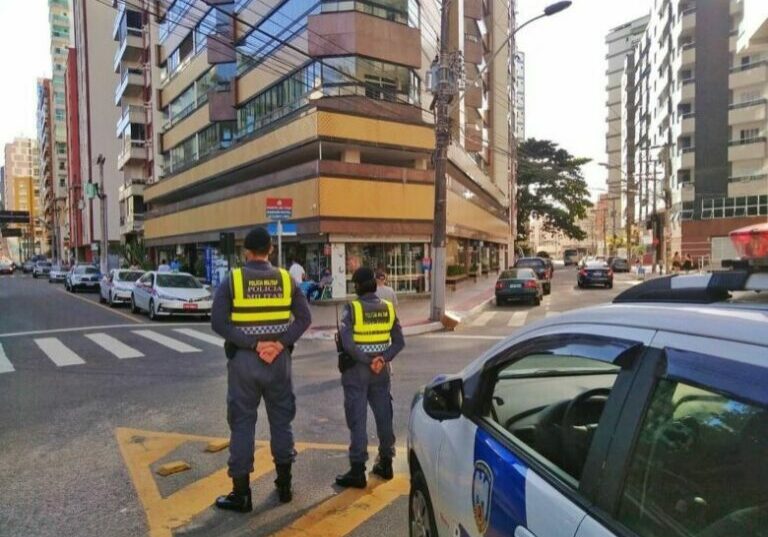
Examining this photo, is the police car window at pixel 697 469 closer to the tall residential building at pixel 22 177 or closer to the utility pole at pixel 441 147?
the utility pole at pixel 441 147

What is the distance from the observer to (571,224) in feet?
210

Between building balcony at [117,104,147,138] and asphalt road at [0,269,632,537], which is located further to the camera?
building balcony at [117,104,147,138]

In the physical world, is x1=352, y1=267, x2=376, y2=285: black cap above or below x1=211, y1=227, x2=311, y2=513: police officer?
above

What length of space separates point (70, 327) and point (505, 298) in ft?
47.7

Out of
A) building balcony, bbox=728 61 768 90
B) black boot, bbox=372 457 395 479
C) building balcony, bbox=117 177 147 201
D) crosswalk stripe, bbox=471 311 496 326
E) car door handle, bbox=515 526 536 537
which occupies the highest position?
building balcony, bbox=728 61 768 90

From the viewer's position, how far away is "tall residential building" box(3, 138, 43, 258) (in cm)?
16462

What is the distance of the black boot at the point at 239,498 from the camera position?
394cm

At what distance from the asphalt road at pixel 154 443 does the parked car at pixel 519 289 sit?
33.5 feet


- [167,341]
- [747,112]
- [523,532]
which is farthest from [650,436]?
[747,112]

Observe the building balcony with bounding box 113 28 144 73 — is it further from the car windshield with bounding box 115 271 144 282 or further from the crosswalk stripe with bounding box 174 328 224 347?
the crosswalk stripe with bounding box 174 328 224 347

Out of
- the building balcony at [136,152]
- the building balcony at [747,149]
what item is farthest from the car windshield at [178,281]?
the building balcony at [747,149]

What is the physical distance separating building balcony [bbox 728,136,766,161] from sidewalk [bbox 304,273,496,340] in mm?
32492

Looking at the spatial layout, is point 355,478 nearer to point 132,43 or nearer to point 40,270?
point 132,43

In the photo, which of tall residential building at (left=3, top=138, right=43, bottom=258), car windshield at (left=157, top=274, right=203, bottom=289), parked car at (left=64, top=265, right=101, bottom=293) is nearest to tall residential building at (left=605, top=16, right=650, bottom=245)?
parked car at (left=64, top=265, right=101, bottom=293)
